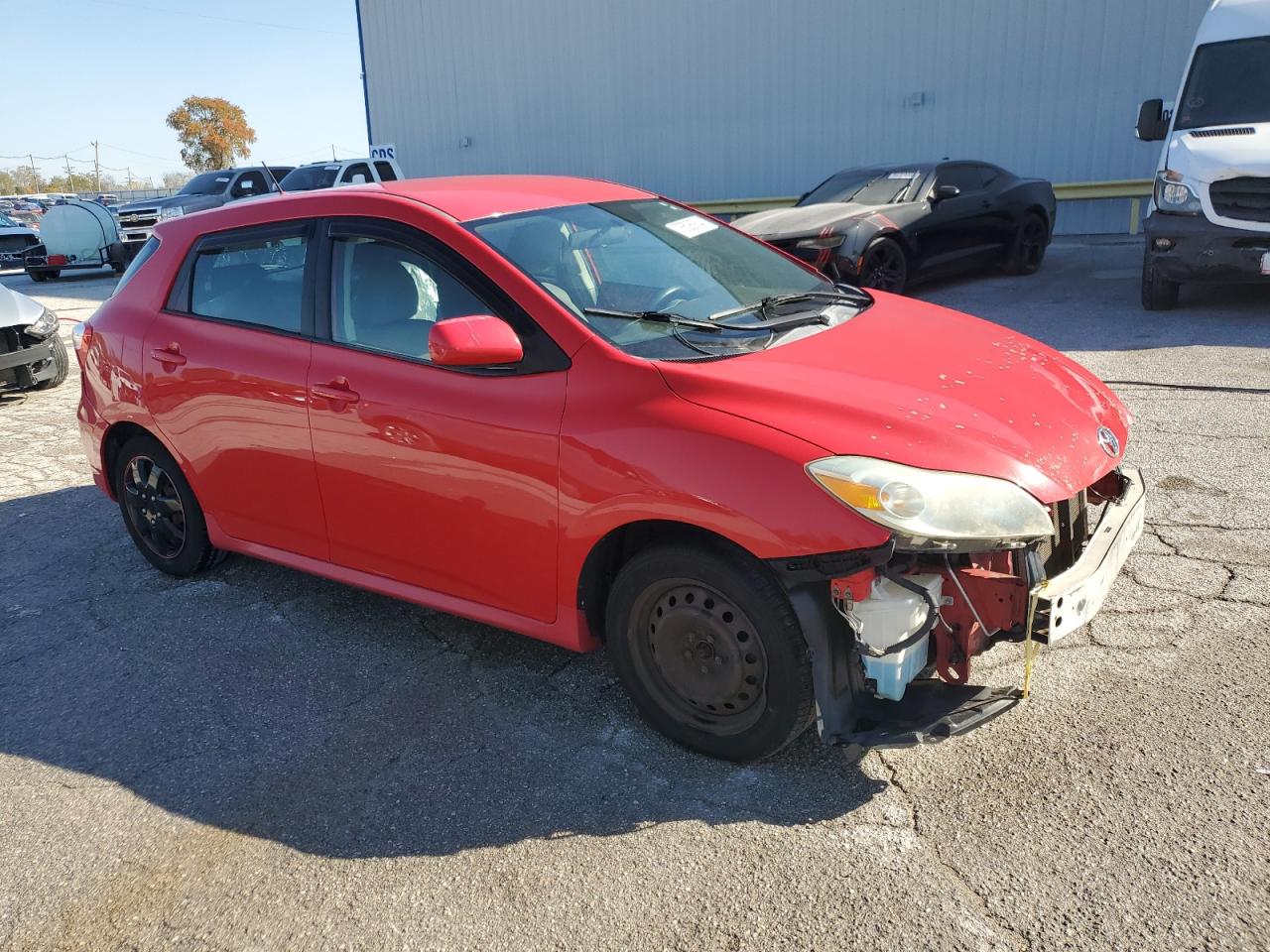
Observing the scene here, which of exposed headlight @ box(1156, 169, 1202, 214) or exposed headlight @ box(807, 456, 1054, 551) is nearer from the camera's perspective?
exposed headlight @ box(807, 456, 1054, 551)

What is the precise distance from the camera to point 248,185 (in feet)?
71.1

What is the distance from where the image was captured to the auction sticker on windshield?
13.3ft

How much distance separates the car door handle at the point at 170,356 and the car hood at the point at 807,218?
6029 mm

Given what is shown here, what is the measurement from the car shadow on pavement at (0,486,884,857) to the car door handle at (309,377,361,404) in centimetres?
101

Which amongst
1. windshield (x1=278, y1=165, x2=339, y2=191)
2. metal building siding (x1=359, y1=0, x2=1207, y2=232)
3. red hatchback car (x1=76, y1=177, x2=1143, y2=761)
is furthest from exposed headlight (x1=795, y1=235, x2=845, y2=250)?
windshield (x1=278, y1=165, x2=339, y2=191)

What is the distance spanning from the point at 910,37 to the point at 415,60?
1129 cm

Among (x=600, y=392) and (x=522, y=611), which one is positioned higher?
(x=600, y=392)

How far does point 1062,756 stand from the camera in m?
3.03

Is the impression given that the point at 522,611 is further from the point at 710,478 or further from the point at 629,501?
the point at 710,478

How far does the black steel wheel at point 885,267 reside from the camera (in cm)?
986

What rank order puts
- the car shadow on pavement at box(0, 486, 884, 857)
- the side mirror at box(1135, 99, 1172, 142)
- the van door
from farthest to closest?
1. the side mirror at box(1135, 99, 1172, 142)
2. the van door
3. the car shadow on pavement at box(0, 486, 884, 857)

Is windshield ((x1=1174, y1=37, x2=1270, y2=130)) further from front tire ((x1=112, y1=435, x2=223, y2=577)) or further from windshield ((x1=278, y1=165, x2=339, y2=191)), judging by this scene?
windshield ((x1=278, y1=165, x2=339, y2=191))

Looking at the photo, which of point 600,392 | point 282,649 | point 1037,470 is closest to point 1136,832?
point 1037,470

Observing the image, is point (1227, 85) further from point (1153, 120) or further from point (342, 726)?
point (342, 726)
